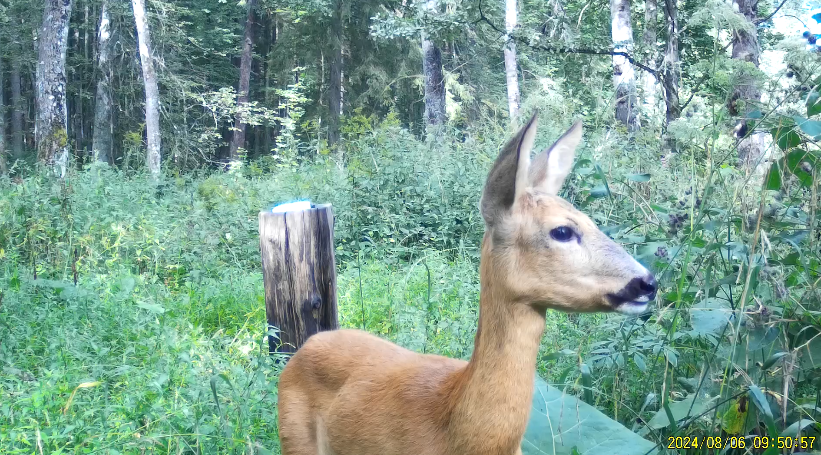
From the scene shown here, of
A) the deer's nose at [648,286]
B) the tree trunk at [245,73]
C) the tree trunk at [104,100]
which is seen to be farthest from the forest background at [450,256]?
the tree trunk at [245,73]

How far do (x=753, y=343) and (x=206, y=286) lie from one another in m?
5.05

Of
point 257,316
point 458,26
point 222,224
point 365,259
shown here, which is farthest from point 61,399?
point 458,26

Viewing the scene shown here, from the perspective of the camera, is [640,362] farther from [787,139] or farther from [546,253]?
[787,139]

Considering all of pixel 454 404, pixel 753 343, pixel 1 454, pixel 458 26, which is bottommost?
pixel 1 454

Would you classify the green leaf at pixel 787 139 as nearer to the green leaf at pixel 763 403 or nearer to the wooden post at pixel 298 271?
the green leaf at pixel 763 403

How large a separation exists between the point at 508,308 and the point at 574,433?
952mm

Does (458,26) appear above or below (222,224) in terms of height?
above

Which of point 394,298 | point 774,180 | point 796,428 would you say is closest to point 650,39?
point 394,298

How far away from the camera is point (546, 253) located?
2.42 meters

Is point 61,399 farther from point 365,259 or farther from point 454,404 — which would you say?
point 365,259

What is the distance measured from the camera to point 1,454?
335 cm

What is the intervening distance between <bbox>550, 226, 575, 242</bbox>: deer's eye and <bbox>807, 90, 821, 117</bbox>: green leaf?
963 mm

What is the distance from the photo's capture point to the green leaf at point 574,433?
114 inches

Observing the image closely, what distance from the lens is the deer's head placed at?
7.51 ft
